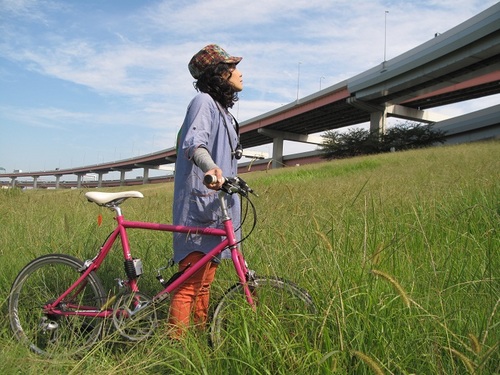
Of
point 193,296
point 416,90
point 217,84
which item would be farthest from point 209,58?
point 416,90

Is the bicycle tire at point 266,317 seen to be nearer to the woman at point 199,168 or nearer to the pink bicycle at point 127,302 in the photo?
the pink bicycle at point 127,302

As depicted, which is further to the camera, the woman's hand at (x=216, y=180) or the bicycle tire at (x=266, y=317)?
the woman's hand at (x=216, y=180)

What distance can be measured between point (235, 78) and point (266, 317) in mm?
1481

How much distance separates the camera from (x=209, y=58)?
2.51 metres

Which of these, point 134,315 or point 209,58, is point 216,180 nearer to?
point 209,58

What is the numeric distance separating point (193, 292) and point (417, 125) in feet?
102

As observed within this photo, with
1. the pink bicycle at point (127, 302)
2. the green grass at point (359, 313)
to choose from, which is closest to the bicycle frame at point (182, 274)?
the pink bicycle at point (127, 302)

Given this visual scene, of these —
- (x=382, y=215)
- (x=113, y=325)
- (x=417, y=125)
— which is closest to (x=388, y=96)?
(x=417, y=125)

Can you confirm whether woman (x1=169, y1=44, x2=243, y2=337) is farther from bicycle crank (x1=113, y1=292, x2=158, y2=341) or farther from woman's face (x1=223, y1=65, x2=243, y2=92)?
bicycle crank (x1=113, y1=292, x2=158, y2=341)

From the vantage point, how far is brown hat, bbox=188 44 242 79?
2.51 m

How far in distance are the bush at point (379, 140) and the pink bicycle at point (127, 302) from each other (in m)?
27.8

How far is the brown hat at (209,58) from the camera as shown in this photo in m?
2.51

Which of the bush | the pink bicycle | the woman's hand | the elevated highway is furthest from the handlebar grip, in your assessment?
the bush

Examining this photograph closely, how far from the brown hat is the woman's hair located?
1.0 inches
